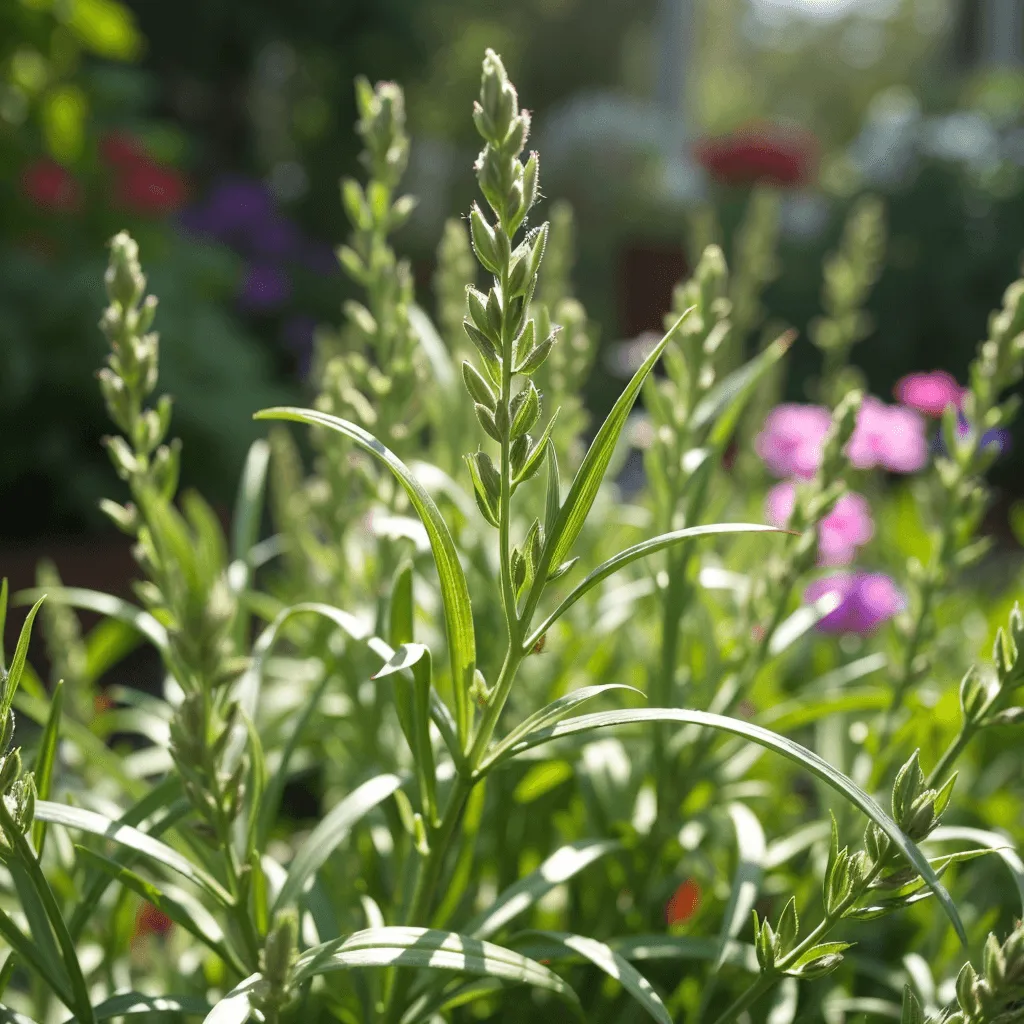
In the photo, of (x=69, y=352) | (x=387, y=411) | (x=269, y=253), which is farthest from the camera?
(x=269, y=253)

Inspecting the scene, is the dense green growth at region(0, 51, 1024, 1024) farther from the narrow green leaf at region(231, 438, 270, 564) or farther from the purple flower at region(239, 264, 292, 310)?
the purple flower at region(239, 264, 292, 310)

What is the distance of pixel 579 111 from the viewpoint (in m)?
6.84

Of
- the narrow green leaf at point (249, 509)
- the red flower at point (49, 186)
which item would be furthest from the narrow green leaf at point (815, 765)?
the red flower at point (49, 186)

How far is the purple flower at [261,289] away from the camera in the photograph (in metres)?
4.15

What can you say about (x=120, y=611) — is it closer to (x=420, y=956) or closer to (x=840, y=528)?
(x=420, y=956)

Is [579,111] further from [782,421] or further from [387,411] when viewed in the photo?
[387,411]

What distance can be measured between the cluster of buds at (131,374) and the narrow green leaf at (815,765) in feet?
0.95

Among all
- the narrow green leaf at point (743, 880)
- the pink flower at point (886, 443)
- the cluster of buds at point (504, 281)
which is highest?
the cluster of buds at point (504, 281)

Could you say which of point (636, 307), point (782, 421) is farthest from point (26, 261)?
point (636, 307)

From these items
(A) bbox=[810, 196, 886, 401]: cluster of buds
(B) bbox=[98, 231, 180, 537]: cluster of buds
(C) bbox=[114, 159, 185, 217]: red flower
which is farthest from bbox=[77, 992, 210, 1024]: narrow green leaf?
(C) bbox=[114, 159, 185, 217]: red flower

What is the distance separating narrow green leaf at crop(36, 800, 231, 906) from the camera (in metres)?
0.50

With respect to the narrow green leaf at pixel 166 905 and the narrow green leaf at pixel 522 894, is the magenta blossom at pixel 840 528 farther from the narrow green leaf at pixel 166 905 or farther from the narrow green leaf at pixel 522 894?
the narrow green leaf at pixel 166 905

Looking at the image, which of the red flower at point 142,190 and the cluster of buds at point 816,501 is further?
the red flower at point 142,190

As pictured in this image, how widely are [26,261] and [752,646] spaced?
2.15 m
